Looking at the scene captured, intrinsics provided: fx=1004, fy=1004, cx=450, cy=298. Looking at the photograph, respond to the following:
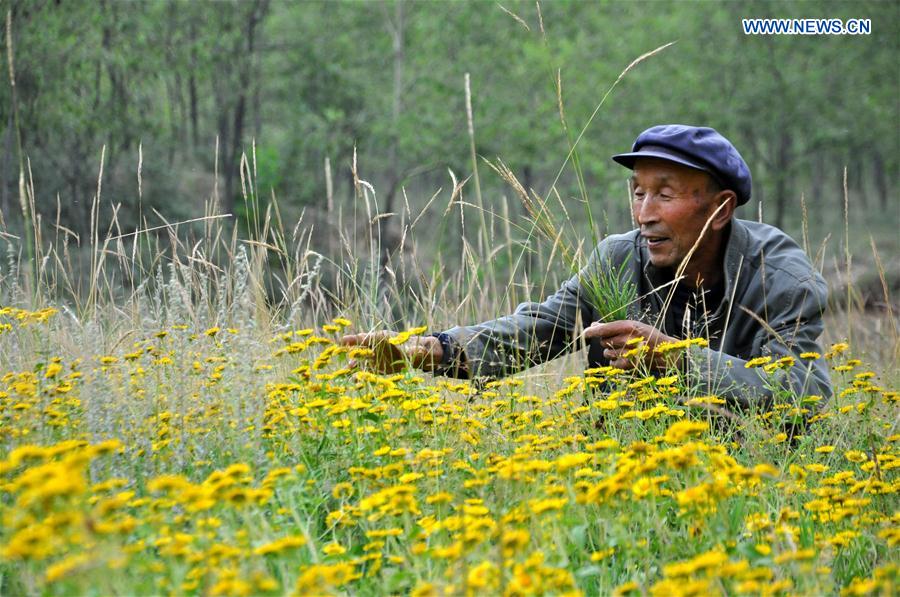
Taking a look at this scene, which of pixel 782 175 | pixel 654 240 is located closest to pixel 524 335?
pixel 654 240

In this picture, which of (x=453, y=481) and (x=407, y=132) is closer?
(x=453, y=481)

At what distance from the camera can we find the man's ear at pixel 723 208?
3.57 m

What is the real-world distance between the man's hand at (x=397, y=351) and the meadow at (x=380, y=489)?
0.62 feet

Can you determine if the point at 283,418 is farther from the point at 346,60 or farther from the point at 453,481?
the point at 346,60

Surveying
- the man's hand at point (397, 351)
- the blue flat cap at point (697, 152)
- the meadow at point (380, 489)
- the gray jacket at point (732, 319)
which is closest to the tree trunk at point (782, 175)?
the gray jacket at point (732, 319)

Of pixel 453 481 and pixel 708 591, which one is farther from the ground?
pixel 708 591

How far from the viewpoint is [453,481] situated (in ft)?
7.78

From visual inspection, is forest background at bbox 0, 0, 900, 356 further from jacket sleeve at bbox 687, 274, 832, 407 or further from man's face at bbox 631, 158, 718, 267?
jacket sleeve at bbox 687, 274, 832, 407

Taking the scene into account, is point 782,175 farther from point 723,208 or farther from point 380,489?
point 380,489

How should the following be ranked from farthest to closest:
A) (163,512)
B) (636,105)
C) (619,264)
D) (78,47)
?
(636,105)
(78,47)
(619,264)
(163,512)

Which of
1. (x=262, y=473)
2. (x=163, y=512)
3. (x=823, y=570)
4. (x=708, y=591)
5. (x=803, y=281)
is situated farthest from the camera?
(x=803, y=281)

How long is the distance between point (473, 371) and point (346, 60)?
66.6 feet

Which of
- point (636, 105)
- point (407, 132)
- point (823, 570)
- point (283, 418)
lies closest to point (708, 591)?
point (823, 570)

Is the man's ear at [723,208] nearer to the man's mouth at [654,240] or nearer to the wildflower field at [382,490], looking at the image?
the man's mouth at [654,240]
